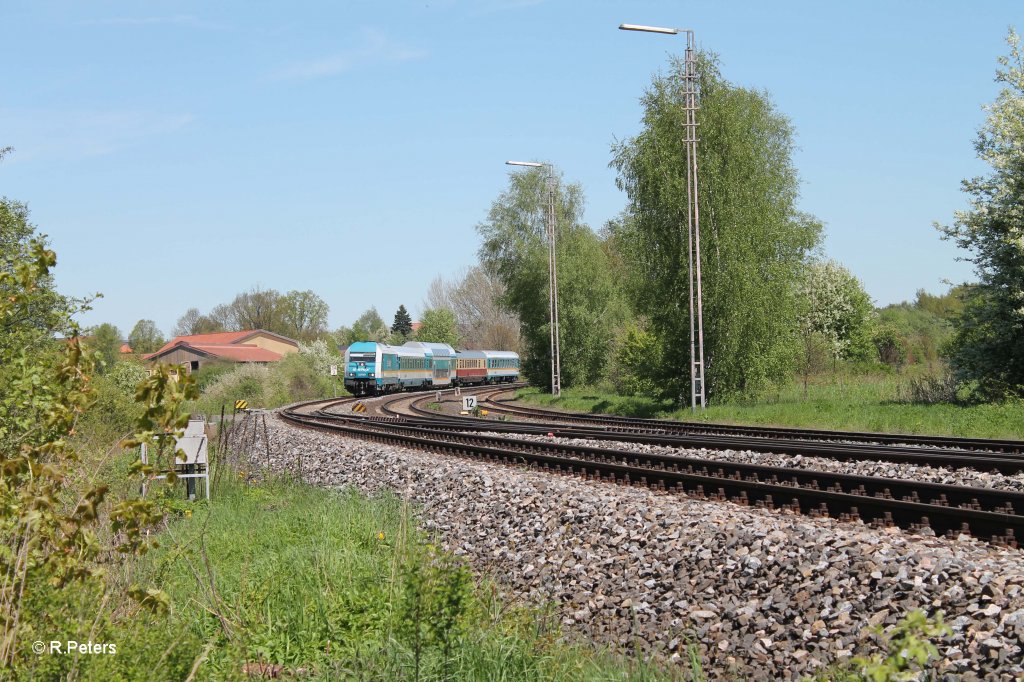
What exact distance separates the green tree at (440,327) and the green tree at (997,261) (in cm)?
9032

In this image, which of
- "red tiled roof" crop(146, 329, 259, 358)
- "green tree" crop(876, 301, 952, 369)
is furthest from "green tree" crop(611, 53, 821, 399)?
"red tiled roof" crop(146, 329, 259, 358)

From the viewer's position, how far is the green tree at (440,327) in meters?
115

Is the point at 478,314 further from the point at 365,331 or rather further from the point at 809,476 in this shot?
the point at 809,476

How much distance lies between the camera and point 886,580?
6.55 m

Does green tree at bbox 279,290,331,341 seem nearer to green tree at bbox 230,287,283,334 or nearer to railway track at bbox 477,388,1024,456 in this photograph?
green tree at bbox 230,287,283,334

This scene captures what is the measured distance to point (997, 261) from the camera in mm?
24719

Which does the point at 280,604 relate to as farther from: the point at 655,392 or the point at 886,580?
the point at 655,392

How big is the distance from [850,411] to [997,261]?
217 inches

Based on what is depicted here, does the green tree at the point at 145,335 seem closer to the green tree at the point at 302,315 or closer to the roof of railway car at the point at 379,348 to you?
the green tree at the point at 302,315

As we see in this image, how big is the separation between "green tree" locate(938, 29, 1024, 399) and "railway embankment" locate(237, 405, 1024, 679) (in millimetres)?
16396

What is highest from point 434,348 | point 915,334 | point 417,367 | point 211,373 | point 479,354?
point 915,334

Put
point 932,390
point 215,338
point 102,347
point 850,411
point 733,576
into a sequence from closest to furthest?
point 733,576 → point 102,347 → point 850,411 → point 932,390 → point 215,338

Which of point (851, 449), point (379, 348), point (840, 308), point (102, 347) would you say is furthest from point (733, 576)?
point (840, 308)

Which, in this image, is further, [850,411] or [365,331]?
[365,331]
